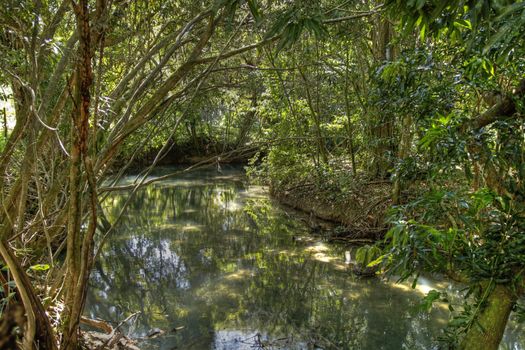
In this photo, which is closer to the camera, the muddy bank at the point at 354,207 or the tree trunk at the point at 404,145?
the tree trunk at the point at 404,145

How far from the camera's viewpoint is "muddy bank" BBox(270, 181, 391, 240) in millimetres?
6543

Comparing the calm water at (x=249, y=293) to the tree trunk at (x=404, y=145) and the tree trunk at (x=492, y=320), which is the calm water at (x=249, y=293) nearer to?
the tree trunk at (x=404, y=145)

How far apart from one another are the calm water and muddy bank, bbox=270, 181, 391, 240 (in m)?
0.51

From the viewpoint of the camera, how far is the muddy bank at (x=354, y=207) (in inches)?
258

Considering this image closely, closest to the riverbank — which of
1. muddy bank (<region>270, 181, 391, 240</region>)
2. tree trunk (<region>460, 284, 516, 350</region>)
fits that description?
muddy bank (<region>270, 181, 391, 240</region>)

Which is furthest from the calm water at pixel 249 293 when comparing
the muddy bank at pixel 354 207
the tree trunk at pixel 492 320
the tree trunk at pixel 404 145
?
the tree trunk at pixel 492 320

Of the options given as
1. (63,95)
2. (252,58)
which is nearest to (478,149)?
(63,95)

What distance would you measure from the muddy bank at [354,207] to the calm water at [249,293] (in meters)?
0.51

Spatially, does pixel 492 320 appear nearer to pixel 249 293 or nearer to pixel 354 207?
pixel 249 293

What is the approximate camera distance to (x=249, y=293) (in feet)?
15.5

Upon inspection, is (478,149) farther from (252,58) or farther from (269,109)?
(269,109)

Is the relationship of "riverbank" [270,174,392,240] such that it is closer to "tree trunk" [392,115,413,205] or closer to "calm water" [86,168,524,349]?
"tree trunk" [392,115,413,205]

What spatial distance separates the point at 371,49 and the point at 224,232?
15.4 feet

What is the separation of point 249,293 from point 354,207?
3322mm
